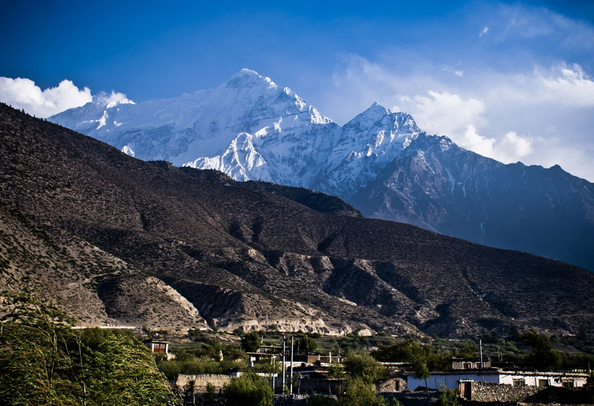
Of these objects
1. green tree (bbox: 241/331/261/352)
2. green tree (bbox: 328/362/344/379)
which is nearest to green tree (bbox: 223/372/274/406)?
green tree (bbox: 328/362/344/379)

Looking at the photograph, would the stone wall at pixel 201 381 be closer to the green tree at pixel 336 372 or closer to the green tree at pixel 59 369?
the green tree at pixel 336 372

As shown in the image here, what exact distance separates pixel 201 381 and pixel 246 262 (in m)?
→ 68.2

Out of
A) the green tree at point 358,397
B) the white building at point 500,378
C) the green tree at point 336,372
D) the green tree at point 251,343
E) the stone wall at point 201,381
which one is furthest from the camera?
the green tree at point 251,343

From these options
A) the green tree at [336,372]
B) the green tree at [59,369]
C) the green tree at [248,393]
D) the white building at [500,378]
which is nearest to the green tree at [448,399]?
the white building at [500,378]

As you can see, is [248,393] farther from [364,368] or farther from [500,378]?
[500,378]

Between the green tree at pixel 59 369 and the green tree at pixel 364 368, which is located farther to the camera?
the green tree at pixel 364 368

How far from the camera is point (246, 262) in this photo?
11606cm

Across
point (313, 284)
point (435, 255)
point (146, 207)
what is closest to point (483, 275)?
point (435, 255)

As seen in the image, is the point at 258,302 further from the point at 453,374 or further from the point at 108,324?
the point at 453,374

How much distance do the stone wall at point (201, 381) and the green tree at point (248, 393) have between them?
24.1ft

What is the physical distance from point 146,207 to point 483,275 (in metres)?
57.6

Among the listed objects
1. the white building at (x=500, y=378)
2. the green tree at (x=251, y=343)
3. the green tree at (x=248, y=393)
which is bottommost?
the green tree at (x=248, y=393)

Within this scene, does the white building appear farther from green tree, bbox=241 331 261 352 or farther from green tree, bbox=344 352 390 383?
green tree, bbox=241 331 261 352

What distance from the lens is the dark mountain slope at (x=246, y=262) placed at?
95.9 metres
